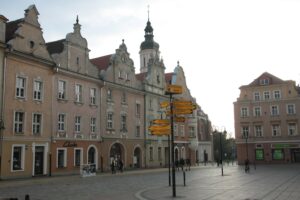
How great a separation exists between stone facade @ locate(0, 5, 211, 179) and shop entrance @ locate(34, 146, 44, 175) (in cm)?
9

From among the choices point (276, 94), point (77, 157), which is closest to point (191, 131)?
point (276, 94)

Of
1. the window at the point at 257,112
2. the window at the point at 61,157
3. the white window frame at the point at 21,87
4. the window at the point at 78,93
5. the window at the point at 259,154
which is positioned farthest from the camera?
the window at the point at 257,112

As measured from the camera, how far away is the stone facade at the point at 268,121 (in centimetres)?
6719

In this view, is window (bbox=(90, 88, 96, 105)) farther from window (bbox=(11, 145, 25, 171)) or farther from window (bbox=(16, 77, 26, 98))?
window (bbox=(11, 145, 25, 171))

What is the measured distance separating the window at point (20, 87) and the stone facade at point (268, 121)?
42245mm

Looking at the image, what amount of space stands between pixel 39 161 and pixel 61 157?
302 cm

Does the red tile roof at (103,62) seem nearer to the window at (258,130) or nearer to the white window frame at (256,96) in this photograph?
the white window frame at (256,96)

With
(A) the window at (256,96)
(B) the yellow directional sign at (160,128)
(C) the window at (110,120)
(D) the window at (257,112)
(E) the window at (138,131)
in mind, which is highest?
(A) the window at (256,96)

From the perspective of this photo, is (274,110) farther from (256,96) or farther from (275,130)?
(256,96)

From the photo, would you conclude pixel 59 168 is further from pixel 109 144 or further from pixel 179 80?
pixel 179 80

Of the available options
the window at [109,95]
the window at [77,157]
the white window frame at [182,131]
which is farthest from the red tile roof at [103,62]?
the white window frame at [182,131]

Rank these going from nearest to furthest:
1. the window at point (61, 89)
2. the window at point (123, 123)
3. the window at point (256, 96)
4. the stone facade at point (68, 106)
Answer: the stone facade at point (68, 106) < the window at point (61, 89) < the window at point (123, 123) < the window at point (256, 96)

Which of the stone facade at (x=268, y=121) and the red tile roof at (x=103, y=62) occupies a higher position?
the red tile roof at (x=103, y=62)

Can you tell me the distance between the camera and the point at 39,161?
3622cm
